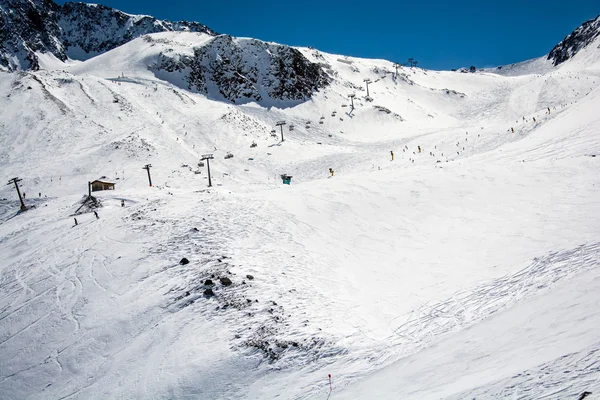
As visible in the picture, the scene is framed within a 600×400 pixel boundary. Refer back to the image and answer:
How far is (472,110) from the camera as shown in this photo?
279 ft

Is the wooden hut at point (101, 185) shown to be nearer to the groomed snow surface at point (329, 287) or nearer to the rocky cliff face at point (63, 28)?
the groomed snow surface at point (329, 287)

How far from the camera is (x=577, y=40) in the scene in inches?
4776

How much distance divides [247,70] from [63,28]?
117 meters

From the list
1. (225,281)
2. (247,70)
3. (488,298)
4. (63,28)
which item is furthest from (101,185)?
(63,28)

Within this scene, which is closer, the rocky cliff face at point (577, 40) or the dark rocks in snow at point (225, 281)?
the dark rocks in snow at point (225, 281)

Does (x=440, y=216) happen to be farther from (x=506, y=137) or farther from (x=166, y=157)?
(x=166, y=157)

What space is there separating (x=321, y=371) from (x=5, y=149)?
61442 mm

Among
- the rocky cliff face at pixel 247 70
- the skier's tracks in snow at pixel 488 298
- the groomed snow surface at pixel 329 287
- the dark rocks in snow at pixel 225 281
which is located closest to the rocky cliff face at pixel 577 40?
the rocky cliff face at pixel 247 70

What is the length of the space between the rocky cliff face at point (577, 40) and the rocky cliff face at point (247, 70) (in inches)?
3326

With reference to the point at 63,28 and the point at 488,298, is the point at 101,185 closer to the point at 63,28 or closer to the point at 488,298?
the point at 488,298

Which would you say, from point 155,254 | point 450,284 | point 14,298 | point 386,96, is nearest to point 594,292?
point 450,284

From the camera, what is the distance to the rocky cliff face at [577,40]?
114m

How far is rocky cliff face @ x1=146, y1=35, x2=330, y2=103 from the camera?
279 ft

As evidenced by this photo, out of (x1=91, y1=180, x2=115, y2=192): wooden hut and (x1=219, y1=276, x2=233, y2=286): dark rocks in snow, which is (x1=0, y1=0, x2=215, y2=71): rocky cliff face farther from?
(x1=219, y1=276, x2=233, y2=286): dark rocks in snow
